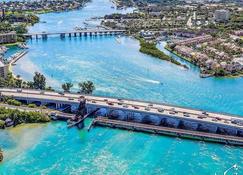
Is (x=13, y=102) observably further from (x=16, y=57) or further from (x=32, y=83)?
(x=16, y=57)

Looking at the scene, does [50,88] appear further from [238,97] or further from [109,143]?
[238,97]

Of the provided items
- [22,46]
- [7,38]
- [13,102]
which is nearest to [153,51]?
[22,46]

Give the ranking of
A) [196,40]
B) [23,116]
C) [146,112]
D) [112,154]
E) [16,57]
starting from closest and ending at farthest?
[112,154] < [146,112] < [23,116] < [16,57] < [196,40]

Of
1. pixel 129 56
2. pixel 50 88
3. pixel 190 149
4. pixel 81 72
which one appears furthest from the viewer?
pixel 129 56

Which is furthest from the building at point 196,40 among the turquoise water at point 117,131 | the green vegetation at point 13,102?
the green vegetation at point 13,102

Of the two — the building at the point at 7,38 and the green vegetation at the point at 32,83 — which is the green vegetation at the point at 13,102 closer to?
the green vegetation at the point at 32,83

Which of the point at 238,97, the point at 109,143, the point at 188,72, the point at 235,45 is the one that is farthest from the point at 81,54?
the point at 109,143

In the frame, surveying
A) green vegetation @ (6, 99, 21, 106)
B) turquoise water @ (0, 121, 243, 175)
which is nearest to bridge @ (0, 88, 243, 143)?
green vegetation @ (6, 99, 21, 106)
